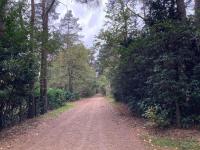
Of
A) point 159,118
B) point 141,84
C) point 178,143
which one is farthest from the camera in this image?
point 141,84

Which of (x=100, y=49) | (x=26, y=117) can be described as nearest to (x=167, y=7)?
(x=26, y=117)

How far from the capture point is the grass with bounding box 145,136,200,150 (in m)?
11.6

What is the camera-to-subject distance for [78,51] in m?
62.8

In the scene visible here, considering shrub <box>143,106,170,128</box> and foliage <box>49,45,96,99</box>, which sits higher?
foliage <box>49,45,96,99</box>

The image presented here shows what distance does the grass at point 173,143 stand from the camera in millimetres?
11586

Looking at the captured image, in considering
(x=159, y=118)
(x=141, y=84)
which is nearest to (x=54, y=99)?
(x=141, y=84)

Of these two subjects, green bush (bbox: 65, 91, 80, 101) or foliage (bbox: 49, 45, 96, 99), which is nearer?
green bush (bbox: 65, 91, 80, 101)

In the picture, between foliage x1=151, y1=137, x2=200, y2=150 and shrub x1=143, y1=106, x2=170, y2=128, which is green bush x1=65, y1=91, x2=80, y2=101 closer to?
shrub x1=143, y1=106, x2=170, y2=128

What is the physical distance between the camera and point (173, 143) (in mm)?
12414

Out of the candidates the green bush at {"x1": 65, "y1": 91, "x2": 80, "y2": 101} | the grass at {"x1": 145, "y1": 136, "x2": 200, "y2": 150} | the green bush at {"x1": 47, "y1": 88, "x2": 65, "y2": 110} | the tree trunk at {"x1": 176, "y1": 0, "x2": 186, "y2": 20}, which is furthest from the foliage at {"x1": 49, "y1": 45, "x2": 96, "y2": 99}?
the grass at {"x1": 145, "y1": 136, "x2": 200, "y2": 150}

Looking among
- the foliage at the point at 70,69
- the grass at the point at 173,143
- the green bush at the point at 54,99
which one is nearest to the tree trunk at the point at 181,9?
the grass at the point at 173,143

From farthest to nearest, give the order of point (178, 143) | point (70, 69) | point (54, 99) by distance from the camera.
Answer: point (70, 69), point (54, 99), point (178, 143)

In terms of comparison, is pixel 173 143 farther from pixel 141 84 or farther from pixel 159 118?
pixel 141 84

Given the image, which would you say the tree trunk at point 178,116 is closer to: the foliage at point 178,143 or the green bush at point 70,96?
the foliage at point 178,143
